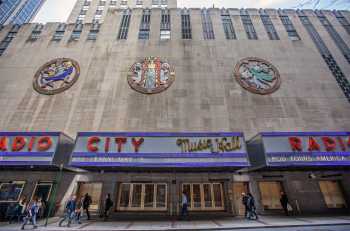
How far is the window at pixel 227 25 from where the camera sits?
1064 inches

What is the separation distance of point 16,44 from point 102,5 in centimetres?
2821

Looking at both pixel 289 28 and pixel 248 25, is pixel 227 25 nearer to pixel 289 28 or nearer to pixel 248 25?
pixel 248 25

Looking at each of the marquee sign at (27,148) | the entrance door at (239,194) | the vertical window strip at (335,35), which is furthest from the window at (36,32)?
the vertical window strip at (335,35)

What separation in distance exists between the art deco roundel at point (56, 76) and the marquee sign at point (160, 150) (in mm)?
11577

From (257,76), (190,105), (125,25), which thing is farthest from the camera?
(125,25)

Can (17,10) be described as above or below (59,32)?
above

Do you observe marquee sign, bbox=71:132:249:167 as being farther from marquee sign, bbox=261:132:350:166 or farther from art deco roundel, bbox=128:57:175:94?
art deco roundel, bbox=128:57:175:94

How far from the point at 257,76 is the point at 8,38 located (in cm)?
3867

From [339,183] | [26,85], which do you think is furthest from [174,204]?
[26,85]

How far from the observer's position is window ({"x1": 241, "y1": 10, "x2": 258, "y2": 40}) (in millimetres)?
27250

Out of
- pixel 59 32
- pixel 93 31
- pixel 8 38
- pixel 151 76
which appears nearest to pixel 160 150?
pixel 151 76

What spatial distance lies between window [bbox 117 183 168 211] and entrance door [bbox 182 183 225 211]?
238 centimetres

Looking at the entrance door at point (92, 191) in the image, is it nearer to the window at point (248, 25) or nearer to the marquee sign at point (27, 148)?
the marquee sign at point (27, 148)

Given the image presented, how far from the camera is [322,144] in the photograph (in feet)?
48.9
